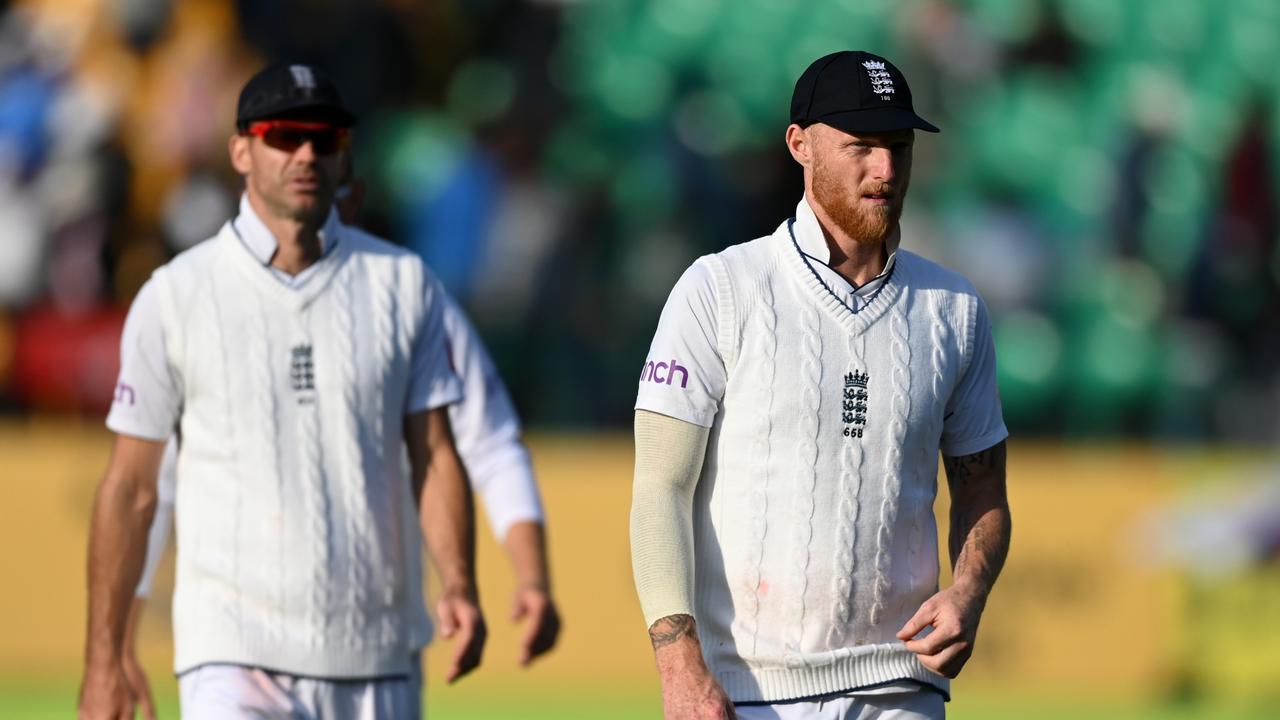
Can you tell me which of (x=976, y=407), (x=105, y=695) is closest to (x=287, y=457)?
(x=105, y=695)

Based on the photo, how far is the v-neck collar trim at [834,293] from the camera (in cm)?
487

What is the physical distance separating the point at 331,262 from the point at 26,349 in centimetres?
685

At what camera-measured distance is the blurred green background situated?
1232cm

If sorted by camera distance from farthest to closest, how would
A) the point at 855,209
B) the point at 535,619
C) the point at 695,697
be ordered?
1. the point at 535,619
2. the point at 855,209
3. the point at 695,697

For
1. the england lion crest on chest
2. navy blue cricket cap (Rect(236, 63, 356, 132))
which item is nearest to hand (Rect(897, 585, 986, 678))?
the england lion crest on chest

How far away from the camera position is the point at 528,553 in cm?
634

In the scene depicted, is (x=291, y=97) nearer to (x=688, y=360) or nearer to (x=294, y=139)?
(x=294, y=139)

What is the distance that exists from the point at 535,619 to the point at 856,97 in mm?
2189

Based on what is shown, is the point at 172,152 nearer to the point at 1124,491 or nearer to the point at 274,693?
the point at 1124,491

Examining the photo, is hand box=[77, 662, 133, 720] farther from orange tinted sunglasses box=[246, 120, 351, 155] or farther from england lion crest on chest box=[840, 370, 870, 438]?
england lion crest on chest box=[840, 370, 870, 438]

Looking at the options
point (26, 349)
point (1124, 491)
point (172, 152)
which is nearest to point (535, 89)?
point (172, 152)

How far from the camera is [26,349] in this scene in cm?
1234

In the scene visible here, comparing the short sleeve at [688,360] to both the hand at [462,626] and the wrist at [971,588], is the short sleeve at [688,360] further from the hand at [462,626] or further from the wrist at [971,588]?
the hand at [462,626]

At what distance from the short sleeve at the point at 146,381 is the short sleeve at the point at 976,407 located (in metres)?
2.22
